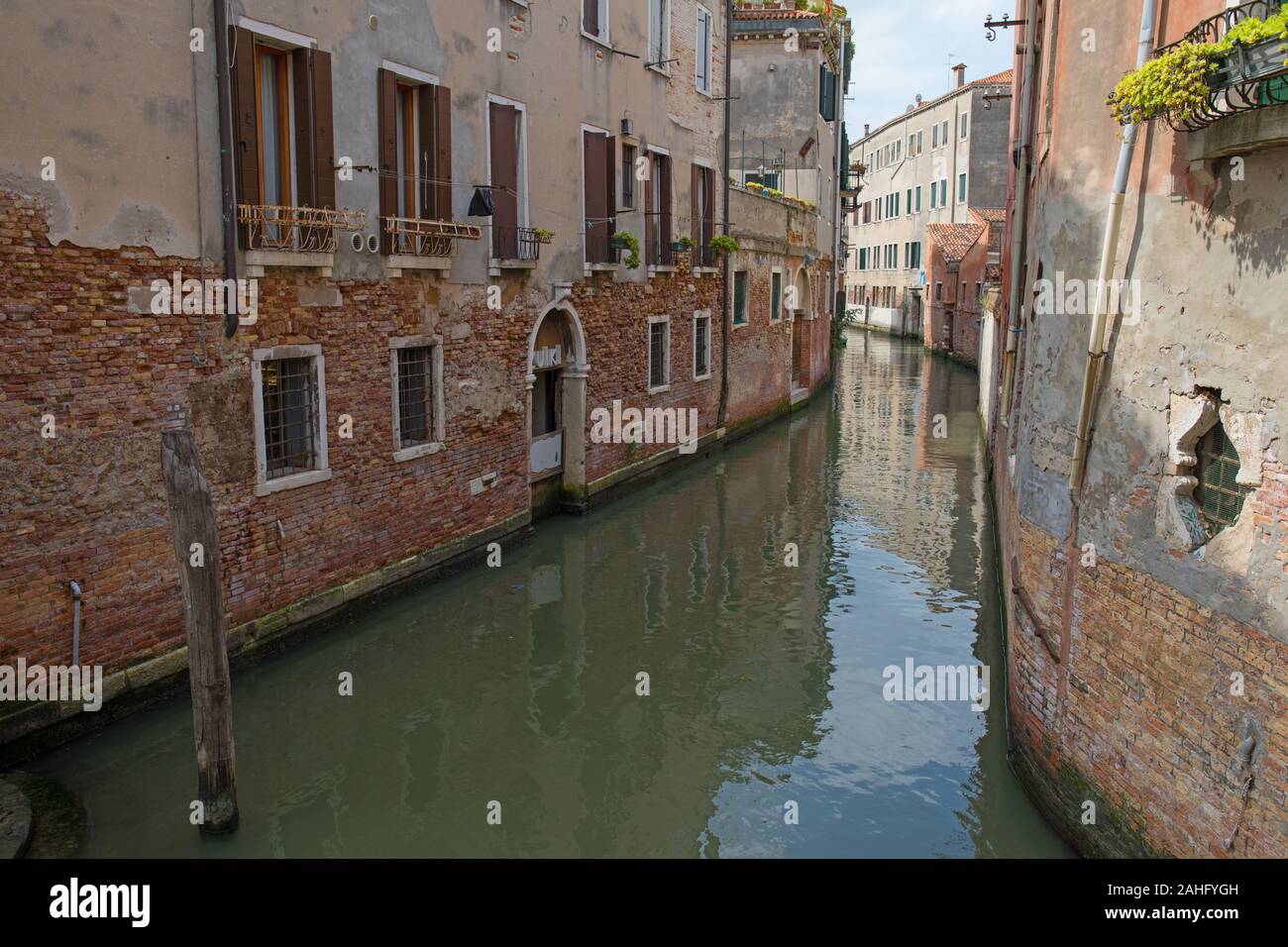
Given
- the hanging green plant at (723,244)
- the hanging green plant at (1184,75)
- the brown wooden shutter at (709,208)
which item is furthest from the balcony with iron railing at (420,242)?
the hanging green plant at (723,244)

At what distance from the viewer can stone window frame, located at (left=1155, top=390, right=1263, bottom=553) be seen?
4.63m

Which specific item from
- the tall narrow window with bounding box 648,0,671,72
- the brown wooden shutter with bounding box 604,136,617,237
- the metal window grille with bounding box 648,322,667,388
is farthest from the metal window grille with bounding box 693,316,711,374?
the tall narrow window with bounding box 648,0,671,72

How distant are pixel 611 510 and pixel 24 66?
9.47 meters

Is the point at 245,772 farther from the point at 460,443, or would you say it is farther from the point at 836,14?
the point at 836,14

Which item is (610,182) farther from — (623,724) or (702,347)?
(623,724)

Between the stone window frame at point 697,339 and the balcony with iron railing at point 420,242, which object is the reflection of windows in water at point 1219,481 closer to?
the balcony with iron railing at point 420,242

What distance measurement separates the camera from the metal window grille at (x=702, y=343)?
61.2 feet

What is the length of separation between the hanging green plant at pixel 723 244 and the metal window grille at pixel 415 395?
884 centimetres

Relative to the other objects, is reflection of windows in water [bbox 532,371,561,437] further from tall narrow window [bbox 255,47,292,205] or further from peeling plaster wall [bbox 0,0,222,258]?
peeling plaster wall [bbox 0,0,222,258]

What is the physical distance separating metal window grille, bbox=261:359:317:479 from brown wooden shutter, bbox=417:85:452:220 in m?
2.37

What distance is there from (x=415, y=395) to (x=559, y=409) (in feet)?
12.6

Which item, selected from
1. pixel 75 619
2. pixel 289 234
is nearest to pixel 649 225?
pixel 289 234

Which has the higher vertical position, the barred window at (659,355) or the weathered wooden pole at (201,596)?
the barred window at (659,355)
